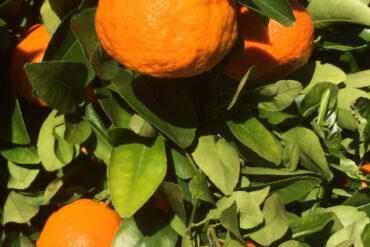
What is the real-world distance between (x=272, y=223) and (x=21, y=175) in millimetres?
452

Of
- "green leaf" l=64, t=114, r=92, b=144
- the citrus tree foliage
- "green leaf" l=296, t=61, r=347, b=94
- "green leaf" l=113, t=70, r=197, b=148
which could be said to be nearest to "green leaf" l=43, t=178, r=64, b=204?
the citrus tree foliage

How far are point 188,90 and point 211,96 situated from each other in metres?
0.04

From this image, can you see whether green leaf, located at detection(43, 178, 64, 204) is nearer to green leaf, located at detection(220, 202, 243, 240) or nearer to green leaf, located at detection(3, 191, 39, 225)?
green leaf, located at detection(3, 191, 39, 225)

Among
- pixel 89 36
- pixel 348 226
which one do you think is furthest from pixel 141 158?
pixel 348 226

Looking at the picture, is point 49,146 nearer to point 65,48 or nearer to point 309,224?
point 65,48

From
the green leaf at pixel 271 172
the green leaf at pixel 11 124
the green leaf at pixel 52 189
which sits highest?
the green leaf at pixel 11 124

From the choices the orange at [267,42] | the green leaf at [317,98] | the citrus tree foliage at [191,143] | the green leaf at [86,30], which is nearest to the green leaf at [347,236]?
the citrus tree foliage at [191,143]

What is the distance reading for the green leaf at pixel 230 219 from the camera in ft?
2.82

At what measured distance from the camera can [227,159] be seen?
3.07 feet

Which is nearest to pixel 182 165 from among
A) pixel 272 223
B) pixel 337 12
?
pixel 272 223

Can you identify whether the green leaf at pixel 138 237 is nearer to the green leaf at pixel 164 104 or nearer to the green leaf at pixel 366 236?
the green leaf at pixel 164 104

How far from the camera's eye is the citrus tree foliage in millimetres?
894

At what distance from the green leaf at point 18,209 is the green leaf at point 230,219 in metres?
0.40

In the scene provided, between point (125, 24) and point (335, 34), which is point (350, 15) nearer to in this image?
point (335, 34)
